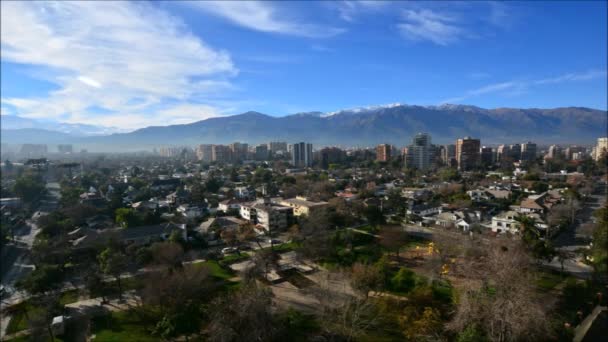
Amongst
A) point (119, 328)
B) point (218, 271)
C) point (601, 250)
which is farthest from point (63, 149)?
point (601, 250)

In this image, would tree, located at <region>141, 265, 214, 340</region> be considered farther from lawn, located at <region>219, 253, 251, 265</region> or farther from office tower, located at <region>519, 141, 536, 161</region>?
office tower, located at <region>519, 141, 536, 161</region>

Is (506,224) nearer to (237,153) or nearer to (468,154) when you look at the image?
(468,154)

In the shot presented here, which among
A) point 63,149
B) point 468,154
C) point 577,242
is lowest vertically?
point 577,242

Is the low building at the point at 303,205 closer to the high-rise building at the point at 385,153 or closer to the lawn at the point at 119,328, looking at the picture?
the lawn at the point at 119,328

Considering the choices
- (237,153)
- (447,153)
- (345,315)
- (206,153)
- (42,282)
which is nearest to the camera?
(345,315)

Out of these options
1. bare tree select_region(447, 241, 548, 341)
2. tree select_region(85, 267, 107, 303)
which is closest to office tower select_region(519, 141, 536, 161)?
bare tree select_region(447, 241, 548, 341)

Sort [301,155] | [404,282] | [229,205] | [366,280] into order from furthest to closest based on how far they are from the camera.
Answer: [301,155]
[229,205]
[404,282]
[366,280]

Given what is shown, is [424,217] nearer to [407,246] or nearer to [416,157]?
[407,246]
